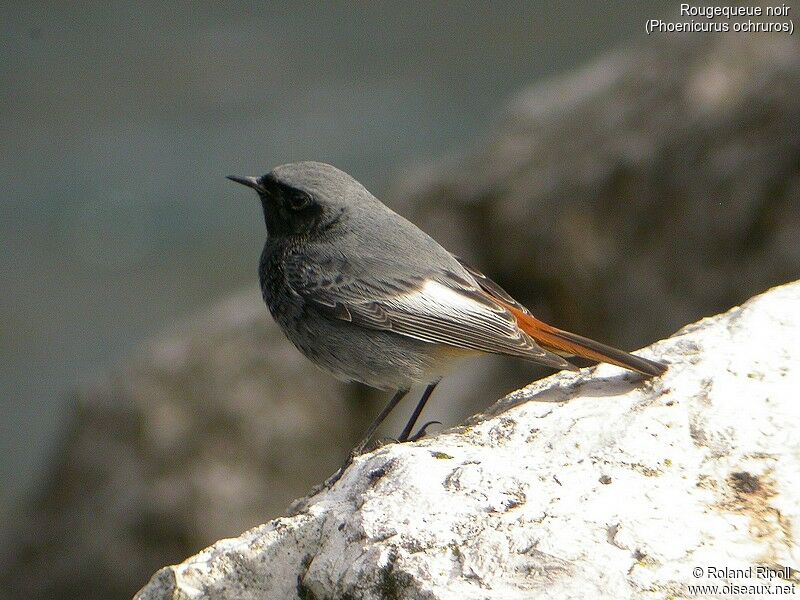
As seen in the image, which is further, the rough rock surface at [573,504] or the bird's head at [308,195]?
the bird's head at [308,195]

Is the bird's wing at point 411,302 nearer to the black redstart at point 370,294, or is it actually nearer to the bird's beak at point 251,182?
the black redstart at point 370,294

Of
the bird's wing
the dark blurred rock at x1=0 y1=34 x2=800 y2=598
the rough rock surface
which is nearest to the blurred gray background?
the dark blurred rock at x1=0 y1=34 x2=800 y2=598

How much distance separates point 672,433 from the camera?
11.9ft

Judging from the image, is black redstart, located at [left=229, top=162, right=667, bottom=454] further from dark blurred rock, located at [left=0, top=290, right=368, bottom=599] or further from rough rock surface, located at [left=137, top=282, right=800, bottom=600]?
dark blurred rock, located at [left=0, top=290, right=368, bottom=599]

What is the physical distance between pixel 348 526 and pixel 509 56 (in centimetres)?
999

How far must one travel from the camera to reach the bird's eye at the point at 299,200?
17.8ft

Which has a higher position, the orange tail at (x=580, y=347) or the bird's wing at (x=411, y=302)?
the orange tail at (x=580, y=347)

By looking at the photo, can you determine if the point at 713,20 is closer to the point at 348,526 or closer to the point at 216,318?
the point at 216,318

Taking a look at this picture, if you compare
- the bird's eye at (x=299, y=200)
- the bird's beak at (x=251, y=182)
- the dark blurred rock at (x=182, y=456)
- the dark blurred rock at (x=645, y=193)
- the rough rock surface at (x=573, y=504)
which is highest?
the dark blurred rock at (x=645, y=193)

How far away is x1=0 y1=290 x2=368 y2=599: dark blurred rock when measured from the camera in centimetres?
845

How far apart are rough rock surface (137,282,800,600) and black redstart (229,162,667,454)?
2.86ft

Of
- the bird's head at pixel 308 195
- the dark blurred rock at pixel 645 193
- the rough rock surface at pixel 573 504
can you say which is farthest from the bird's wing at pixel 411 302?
the dark blurred rock at pixel 645 193

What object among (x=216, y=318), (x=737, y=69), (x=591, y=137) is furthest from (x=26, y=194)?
(x=737, y=69)

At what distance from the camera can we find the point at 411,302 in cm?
507
